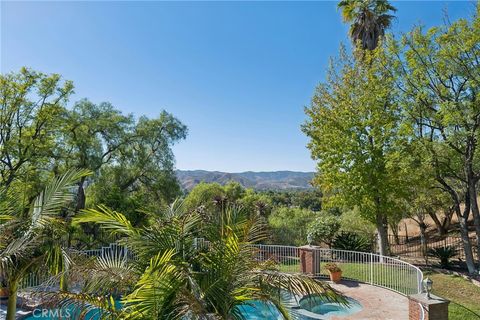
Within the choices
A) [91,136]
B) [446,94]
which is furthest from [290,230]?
[91,136]

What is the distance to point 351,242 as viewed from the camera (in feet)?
57.6

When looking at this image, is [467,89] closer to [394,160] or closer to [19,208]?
[394,160]

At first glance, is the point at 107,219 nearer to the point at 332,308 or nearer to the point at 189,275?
the point at 189,275

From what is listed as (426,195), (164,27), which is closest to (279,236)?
(426,195)

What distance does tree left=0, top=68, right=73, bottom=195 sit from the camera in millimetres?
15484

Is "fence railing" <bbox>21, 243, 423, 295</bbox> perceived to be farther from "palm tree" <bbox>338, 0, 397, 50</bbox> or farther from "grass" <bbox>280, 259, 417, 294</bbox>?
"palm tree" <bbox>338, 0, 397, 50</bbox>

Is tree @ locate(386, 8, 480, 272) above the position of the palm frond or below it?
above

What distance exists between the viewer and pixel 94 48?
46.1 ft

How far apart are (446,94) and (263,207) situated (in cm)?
1172

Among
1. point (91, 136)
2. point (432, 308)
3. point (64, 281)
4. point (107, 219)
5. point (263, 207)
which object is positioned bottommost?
point (432, 308)

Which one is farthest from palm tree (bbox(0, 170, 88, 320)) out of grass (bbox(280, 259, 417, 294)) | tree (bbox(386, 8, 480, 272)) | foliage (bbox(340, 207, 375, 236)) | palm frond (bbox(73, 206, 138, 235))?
foliage (bbox(340, 207, 375, 236))

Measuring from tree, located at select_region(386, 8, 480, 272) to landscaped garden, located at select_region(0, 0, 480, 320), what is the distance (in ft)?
0.17

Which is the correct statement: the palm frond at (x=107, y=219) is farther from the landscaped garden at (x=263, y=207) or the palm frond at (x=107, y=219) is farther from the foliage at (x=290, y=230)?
the foliage at (x=290, y=230)

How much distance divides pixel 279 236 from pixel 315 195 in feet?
158
